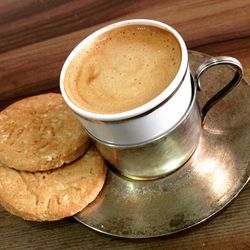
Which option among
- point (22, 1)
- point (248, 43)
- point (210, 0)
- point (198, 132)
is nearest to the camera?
point (198, 132)

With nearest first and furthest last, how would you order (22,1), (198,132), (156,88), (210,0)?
(156,88)
(198,132)
(210,0)
(22,1)

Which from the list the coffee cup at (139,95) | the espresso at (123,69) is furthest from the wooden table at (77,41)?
the espresso at (123,69)

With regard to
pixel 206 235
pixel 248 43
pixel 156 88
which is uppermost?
pixel 156 88

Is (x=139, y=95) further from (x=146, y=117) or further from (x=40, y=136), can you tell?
(x=40, y=136)

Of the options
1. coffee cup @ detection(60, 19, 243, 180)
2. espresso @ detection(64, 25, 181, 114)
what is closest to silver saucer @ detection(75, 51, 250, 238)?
coffee cup @ detection(60, 19, 243, 180)

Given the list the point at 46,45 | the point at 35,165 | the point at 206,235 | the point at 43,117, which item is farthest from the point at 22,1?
the point at 206,235

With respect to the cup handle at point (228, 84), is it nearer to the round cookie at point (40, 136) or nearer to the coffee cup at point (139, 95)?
the coffee cup at point (139, 95)

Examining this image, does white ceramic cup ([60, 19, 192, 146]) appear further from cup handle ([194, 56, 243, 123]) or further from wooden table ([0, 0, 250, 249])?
wooden table ([0, 0, 250, 249])

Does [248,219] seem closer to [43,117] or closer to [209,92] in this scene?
[209,92]

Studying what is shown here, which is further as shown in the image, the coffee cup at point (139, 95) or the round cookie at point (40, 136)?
the round cookie at point (40, 136)
